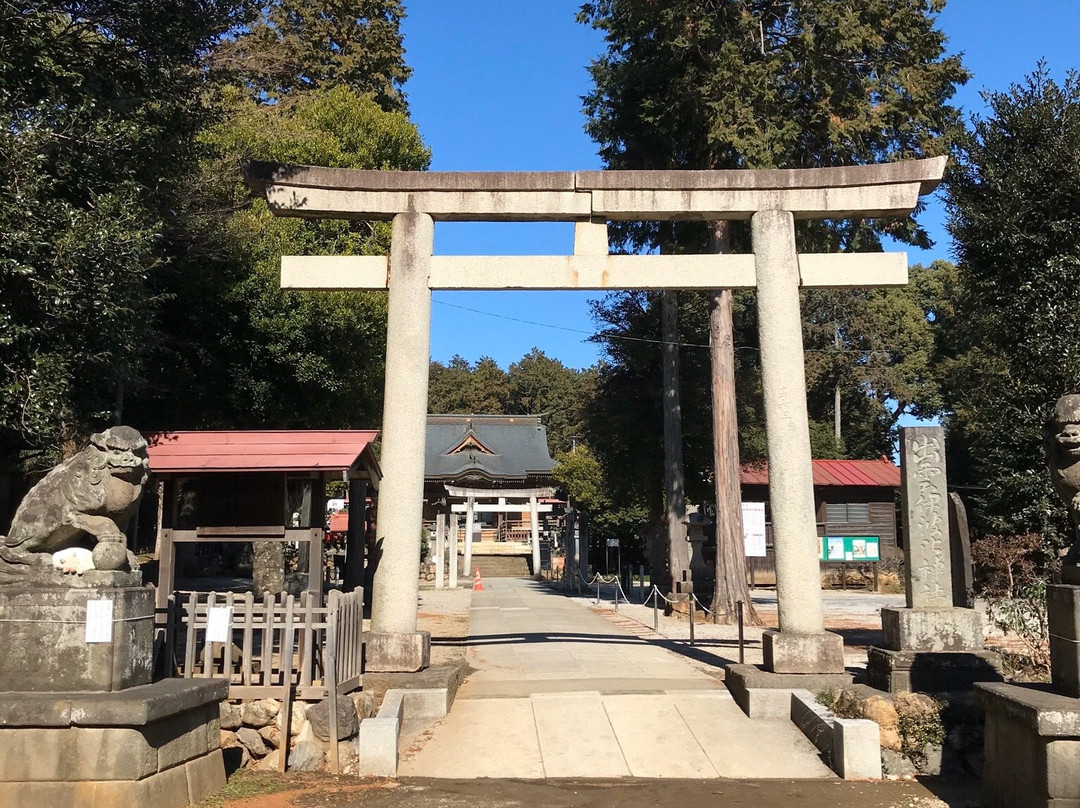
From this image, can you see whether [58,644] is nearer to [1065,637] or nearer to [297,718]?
[297,718]

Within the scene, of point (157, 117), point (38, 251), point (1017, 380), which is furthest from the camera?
point (1017, 380)

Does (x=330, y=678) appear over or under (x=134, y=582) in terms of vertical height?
under

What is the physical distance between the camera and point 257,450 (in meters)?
9.77

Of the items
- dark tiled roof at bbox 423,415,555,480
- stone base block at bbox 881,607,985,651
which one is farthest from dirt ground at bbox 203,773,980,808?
dark tiled roof at bbox 423,415,555,480

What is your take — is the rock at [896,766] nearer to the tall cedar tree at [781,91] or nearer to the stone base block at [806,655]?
the stone base block at [806,655]

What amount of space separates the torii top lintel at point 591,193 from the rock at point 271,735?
17.6 ft

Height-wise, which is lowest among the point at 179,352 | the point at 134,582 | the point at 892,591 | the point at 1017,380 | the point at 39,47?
the point at 892,591

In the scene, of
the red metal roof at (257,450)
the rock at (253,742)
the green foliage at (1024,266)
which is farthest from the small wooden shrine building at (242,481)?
the green foliage at (1024,266)

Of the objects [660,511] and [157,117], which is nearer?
[157,117]

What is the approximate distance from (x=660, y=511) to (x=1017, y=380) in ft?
47.4

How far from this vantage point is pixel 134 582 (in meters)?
6.14

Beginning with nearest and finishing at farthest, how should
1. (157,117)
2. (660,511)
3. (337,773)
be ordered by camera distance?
(337,773) < (157,117) < (660,511)

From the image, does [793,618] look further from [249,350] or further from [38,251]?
[249,350]

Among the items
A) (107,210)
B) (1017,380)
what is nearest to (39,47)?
(107,210)
